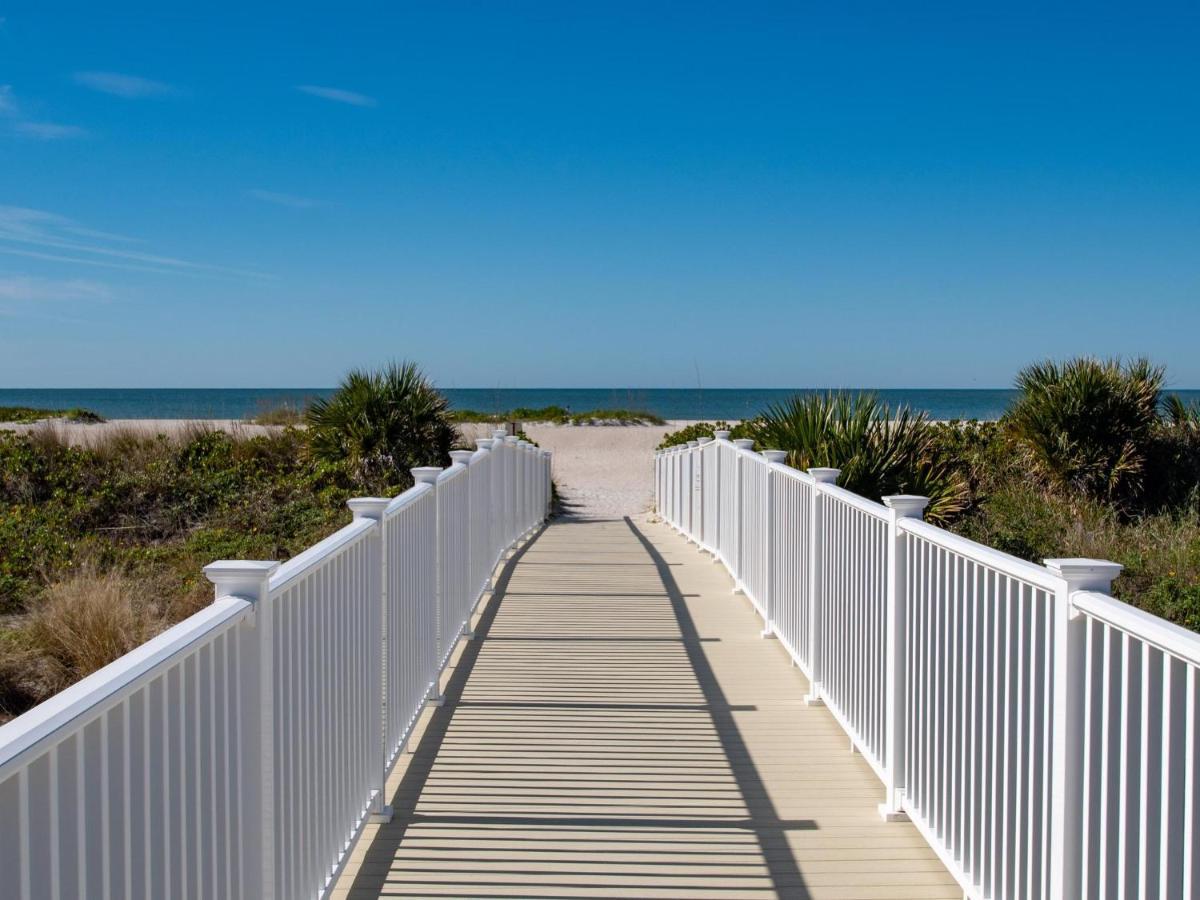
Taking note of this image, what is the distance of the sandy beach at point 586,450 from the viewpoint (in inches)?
824

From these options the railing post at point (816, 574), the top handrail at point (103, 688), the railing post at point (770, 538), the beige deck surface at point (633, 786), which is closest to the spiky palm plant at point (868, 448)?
the railing post at point (770, 538)

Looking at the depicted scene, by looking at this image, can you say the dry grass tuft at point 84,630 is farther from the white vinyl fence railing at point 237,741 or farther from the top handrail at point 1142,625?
the top handrail at point 1142,625

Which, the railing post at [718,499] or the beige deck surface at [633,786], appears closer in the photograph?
the beige deck surface at [633,786]

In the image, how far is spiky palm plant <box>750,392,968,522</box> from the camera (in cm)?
1166

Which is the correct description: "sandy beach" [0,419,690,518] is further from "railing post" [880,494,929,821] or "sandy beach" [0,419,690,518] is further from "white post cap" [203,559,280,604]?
"white post cap" [203,559,280,604]

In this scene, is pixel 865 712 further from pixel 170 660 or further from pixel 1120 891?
pixel 170 660

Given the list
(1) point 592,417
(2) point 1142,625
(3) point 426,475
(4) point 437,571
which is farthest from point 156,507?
(1) point 592,417

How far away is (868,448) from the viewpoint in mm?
11828

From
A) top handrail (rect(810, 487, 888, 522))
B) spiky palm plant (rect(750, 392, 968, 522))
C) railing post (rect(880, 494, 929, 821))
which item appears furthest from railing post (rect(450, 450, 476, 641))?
spiky palm plant (rect(750, 392, 968, 522))

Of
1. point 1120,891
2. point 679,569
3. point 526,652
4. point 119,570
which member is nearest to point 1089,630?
point 1120,891

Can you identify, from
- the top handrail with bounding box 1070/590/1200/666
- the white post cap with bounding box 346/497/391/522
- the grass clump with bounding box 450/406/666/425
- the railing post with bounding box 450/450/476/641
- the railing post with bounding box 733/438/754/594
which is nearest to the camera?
the top handrail with bounding box 1070/590/1200/666

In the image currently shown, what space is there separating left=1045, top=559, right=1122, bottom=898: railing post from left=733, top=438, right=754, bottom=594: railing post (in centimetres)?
676

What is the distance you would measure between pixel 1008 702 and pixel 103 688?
265 cm

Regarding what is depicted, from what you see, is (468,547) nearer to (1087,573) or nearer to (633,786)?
(633,786)
